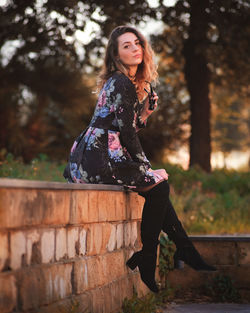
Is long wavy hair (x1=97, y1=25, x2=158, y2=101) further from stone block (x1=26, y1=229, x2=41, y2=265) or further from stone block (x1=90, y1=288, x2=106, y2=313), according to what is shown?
stone block (x1=26, y1=229, x2=41, y2=265)

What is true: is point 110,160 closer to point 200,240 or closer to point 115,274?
point 115,274

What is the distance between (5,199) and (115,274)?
5.70ft

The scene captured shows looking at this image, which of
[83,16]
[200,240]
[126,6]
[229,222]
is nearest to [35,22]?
[83,16]

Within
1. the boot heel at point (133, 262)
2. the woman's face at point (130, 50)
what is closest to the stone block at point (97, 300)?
the boot heel at point (133, 262)

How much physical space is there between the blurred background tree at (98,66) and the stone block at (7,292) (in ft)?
26.9

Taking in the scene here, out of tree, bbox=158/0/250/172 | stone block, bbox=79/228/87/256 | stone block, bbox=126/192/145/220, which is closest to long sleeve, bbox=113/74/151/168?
stone block, bbox=126/192/145/220

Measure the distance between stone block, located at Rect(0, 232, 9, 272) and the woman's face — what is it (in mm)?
2231

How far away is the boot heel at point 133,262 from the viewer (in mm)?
4484

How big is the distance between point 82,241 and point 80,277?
0.74ft

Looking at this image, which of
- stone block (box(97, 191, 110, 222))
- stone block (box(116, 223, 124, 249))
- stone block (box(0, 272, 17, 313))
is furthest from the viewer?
stone block (box(116, 223, 124, 249))

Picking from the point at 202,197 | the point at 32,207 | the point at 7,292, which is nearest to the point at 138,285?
the point at 32,207

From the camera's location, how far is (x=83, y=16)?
36.1 feet

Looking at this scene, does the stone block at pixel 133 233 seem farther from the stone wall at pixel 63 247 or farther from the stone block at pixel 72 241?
the stone block at pixel 72 241

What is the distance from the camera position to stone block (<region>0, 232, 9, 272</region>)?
8.86 ft
